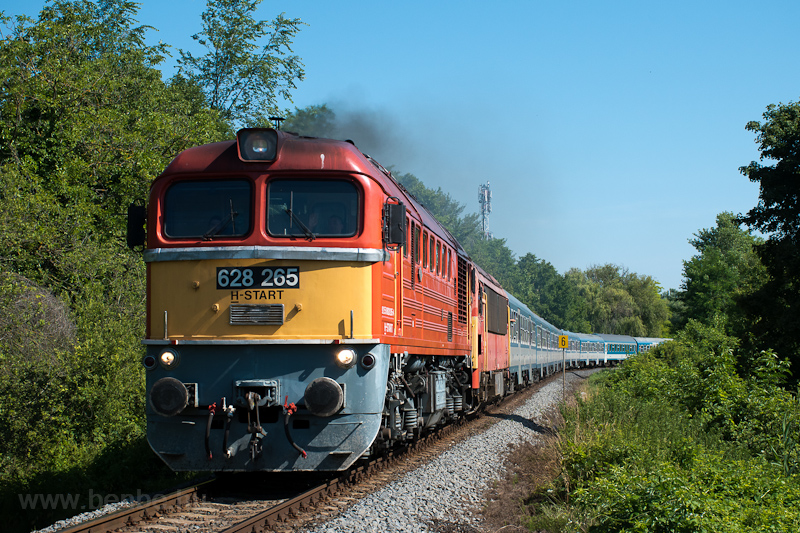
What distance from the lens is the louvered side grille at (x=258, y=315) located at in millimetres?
7934

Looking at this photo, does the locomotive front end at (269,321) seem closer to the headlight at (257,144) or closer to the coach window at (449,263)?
the headlight at (257,144)

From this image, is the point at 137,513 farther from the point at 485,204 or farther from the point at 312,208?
the point at 485,204

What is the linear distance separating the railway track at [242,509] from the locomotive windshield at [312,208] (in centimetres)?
280

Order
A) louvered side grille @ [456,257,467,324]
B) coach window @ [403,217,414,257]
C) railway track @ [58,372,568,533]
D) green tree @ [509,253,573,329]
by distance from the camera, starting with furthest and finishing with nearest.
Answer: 1. green tree @ [509,253,573,329]
2. louvered side grille @ [456,257,467,324]
3. coach window @ [403,217,414,257]
4. railway track @ [58,372,568,533]

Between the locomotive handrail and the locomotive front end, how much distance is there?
11 mm

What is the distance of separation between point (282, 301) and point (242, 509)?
214 centimetres

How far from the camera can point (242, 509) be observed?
7676mm

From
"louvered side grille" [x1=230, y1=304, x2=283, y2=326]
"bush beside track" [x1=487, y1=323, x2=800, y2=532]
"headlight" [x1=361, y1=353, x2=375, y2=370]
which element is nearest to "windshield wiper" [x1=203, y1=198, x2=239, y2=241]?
"louvered side grille" [x1=230, y1=304, x2=283, y2=326]

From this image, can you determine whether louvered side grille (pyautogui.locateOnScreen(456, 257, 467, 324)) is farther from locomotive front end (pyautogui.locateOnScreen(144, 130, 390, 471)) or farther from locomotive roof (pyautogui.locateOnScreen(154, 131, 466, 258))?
locomotive front end (pyautogui.locateOnScreen(144, 130, 390, 471))

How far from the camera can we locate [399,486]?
29.3 ft

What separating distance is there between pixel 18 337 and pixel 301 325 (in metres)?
9.86

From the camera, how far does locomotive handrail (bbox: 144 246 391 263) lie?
7953mm

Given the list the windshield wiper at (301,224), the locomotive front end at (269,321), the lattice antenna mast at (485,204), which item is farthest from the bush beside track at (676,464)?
the lattice antenna mast at (485,204)

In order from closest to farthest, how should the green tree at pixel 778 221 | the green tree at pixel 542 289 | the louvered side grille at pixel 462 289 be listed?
the louvered side grille at pixel 462 289 → the green tree at pixel 778 221 → the green tree at pixel 542 289
